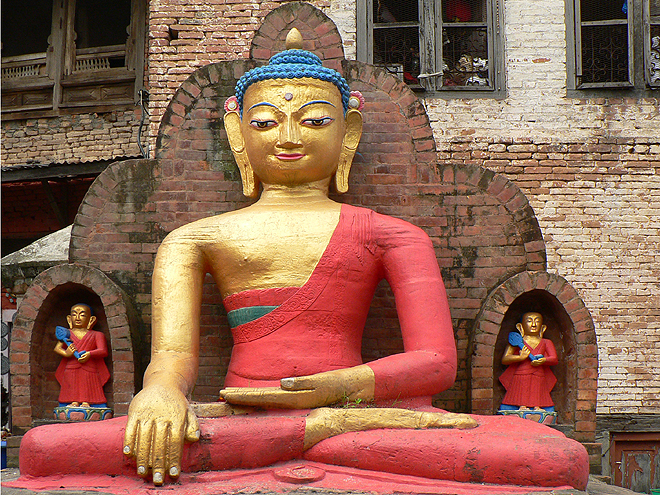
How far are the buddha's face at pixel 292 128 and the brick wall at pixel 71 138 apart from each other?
6.74m

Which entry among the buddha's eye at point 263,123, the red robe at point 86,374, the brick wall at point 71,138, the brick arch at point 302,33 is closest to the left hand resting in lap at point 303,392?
the red robe at point 86,374

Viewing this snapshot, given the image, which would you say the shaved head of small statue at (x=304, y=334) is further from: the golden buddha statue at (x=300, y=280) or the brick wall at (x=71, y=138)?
the brick wall at (x=71, y=138)

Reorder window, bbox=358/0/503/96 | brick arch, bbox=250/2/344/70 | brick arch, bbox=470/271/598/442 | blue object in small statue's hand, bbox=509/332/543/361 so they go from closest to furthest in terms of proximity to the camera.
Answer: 1. brick arch, bbox=470/271/598/442
2. blue object in small statue's hand, bbox=509/332/543/361
3. brick arch, bbox=250/2/344/70
4. window, bbox=358/0/503/96

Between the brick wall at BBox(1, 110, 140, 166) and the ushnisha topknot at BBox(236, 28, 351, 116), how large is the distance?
6536mm

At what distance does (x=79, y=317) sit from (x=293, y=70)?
225cm

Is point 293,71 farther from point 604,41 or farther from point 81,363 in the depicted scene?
point 604,41

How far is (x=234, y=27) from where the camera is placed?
347 inches

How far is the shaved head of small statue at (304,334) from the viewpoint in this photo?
4.07 meters

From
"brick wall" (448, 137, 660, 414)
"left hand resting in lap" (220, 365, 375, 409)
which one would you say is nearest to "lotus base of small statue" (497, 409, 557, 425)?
"left hand resting in lap" (220, 365, 375, 409)

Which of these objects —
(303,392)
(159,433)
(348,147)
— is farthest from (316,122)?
(159,433)

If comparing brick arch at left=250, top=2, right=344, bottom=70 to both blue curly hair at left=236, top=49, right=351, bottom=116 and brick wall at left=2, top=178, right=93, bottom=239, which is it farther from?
brick wall at left=2, top=178, right=93, bottom=239

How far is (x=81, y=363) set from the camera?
5.64 m

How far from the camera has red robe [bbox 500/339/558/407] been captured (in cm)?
552

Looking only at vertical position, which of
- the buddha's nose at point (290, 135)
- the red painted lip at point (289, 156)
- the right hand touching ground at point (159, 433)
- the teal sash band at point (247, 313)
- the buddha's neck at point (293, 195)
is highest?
the buddha's nose at point (290, 135)
